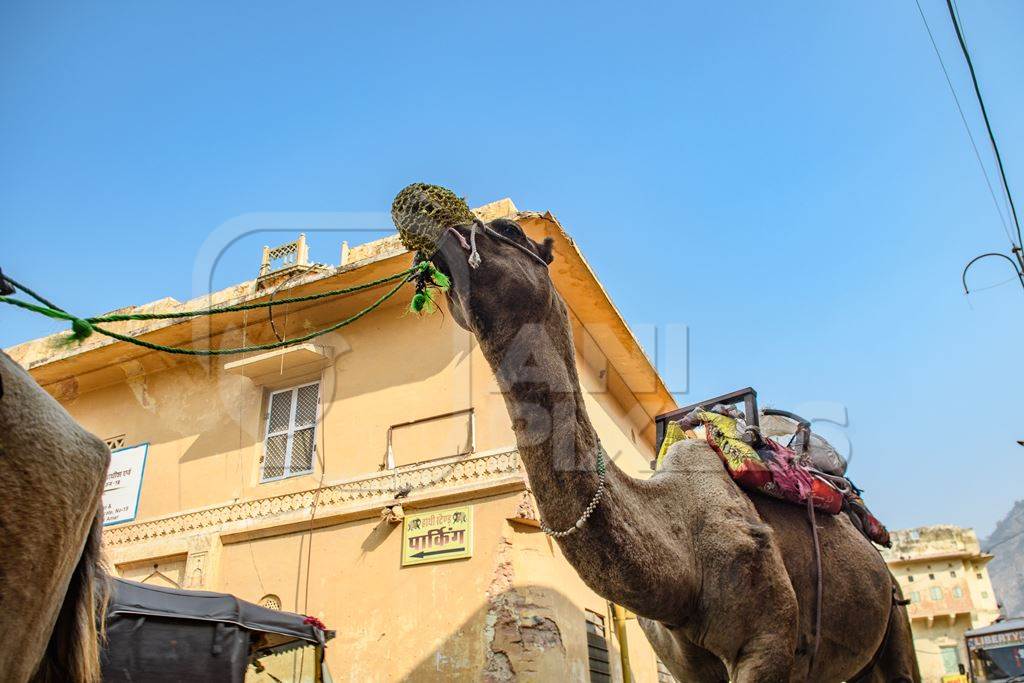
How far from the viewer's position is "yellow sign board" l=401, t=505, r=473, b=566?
9.52 metres

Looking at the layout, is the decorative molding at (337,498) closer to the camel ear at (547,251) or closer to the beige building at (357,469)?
the beige building at (357,469)

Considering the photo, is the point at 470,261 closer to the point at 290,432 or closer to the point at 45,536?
the point at 45,536

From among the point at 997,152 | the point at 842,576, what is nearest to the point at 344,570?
the point at 842,576

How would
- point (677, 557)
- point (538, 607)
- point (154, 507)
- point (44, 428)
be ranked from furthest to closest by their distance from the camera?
point (154, 507), point (538, 607), point (677, 557), point (44, 428)

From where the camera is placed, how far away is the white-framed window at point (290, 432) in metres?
11.5

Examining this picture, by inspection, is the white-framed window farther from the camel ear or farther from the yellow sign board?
the camel ear

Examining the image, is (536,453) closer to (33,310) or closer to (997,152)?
(33,310)

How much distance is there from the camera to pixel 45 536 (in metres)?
2.56

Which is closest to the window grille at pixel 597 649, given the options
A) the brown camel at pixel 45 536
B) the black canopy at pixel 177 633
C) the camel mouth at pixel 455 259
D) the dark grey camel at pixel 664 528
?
the black canopy at pixel 177 633

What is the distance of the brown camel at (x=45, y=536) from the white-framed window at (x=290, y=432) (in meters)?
8.51

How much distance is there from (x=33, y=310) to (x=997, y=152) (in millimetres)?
7109

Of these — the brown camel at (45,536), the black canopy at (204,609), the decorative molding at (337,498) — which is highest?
the decorative molding at (337,498)

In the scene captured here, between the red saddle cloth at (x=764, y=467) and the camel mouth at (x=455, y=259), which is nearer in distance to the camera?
the camel mouth at (x=455, y=259)

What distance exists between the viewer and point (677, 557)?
4.55 metres
